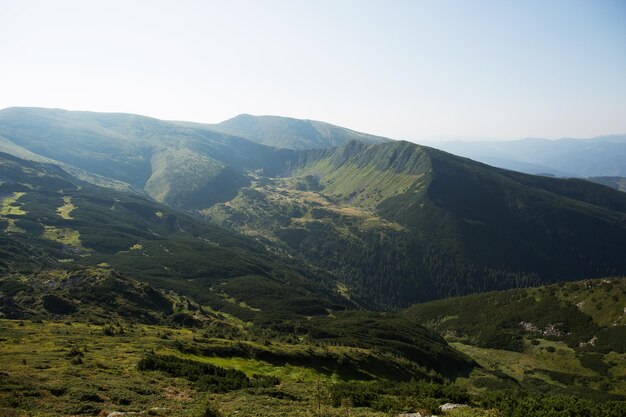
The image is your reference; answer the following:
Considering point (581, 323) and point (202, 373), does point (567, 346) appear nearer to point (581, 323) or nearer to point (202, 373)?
point (581, 323)

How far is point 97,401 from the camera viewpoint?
128 ft

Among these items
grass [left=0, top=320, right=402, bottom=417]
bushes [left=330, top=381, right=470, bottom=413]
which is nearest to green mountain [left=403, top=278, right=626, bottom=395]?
bushes [left=330, top=381, right=470, bottom=413]

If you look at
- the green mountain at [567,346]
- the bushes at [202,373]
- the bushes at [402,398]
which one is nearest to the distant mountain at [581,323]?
the green mountain at [567,346]

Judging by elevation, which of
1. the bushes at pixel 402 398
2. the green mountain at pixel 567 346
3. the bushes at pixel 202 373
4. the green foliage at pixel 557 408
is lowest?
the green mountain at pixel 567 346

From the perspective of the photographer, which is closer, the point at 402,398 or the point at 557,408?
the point at 557,408

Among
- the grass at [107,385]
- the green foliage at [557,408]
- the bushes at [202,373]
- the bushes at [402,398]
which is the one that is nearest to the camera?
the green foliage at [557,408]

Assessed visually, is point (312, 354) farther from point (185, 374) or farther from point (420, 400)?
point (420, 400)

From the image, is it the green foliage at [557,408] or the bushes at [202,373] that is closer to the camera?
the green foliage at [557,408]

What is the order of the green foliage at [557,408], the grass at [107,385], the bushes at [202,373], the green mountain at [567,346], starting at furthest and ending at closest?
the green mountain at [567,346]
the bushes at [202,373]
the grass at [107,385]
the green foliage at [557,408]

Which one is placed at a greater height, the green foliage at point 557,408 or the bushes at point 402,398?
the green foliage at point 557,408

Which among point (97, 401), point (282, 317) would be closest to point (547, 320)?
point (282, 317)

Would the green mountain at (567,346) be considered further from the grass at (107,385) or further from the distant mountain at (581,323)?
the grass at (107,385)

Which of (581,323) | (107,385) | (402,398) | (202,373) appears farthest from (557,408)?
(581,323)

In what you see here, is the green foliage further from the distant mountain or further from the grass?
the distant mountain
